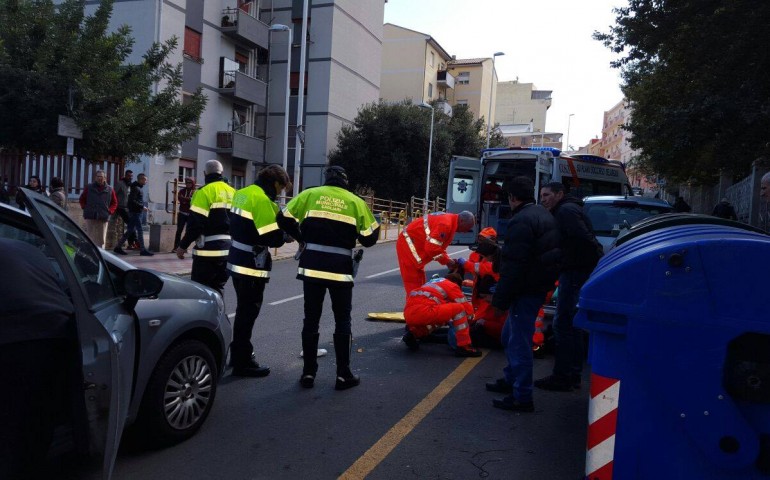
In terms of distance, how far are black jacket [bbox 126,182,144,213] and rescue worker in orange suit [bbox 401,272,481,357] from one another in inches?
367

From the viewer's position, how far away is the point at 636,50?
12266 mm

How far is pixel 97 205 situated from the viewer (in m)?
13.1

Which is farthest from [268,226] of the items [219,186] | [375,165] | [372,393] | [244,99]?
[375,165]

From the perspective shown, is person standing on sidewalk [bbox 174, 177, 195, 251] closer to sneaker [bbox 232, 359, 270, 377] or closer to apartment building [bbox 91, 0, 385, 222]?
sneaker [bbox 232, 359, 270, 377]

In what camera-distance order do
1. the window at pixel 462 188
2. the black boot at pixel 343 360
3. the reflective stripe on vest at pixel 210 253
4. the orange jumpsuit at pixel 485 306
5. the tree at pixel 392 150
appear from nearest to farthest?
1. the black boot at pixel 343 360
2. the reflective stripe on vest at pixel 210 253
3. the orange jumpsuit at pixel 485 306
4. the window at pixel 462 188
5. the tree at pixel 392 150

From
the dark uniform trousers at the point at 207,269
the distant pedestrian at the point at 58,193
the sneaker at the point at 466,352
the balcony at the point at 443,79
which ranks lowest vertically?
the sneaker at the point at 466,352

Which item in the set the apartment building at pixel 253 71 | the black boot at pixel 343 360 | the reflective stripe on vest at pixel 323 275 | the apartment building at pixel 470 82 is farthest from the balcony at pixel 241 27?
the apartment building at pixel 470 82

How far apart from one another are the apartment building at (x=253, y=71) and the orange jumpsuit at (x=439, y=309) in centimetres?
1842

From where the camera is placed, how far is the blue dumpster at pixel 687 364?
269cm

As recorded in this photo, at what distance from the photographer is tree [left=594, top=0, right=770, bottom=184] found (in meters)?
9.91

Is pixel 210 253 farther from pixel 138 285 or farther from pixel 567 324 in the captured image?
pixel 567 324

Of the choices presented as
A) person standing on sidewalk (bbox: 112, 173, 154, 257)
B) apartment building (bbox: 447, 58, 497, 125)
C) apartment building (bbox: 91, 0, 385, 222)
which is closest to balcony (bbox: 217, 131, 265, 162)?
apartment building (bbox: 91, 0, 385, 222)

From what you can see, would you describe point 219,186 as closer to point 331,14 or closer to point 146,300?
point 146,300

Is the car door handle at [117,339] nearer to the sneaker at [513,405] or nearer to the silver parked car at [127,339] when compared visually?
the silver parked car at [127,339]
